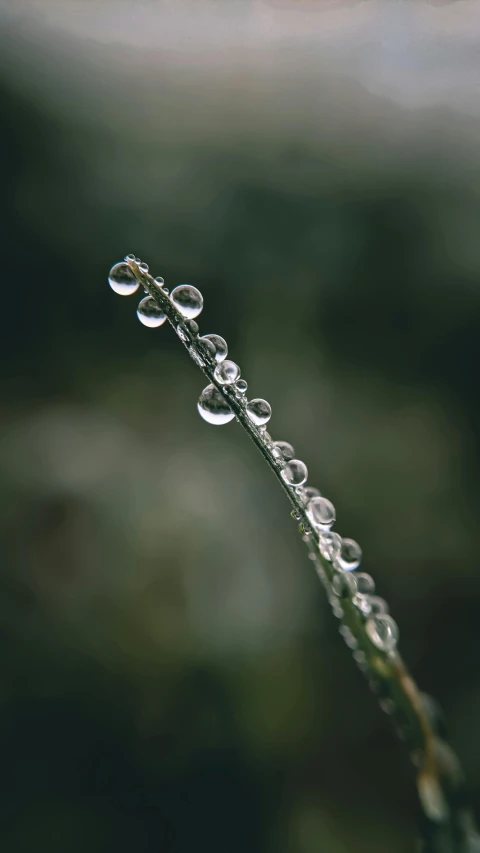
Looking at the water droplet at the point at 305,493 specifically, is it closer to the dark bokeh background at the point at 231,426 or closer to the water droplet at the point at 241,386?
the water droplet at the point at 241,386

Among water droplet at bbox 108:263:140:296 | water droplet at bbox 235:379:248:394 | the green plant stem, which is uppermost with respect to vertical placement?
water droplet at bbox 108:263:140:296

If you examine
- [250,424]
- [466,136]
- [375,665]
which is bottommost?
[375,665]

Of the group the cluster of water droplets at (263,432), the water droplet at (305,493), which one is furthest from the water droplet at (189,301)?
the water droplet at (305,493)

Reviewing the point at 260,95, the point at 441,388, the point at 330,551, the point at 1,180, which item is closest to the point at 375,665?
the point at 330,551

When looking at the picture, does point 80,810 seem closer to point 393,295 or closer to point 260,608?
point 260,608

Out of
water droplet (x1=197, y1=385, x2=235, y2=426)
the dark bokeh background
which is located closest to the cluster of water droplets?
water droplet (x1=197, y1=385, x2=235, y2=426)

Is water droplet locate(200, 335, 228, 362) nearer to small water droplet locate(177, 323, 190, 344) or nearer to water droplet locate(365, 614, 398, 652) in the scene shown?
small water droplet locate(177, 323, 190, 344)

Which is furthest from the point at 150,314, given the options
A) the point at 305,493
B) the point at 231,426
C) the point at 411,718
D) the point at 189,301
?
the point at 231,426
